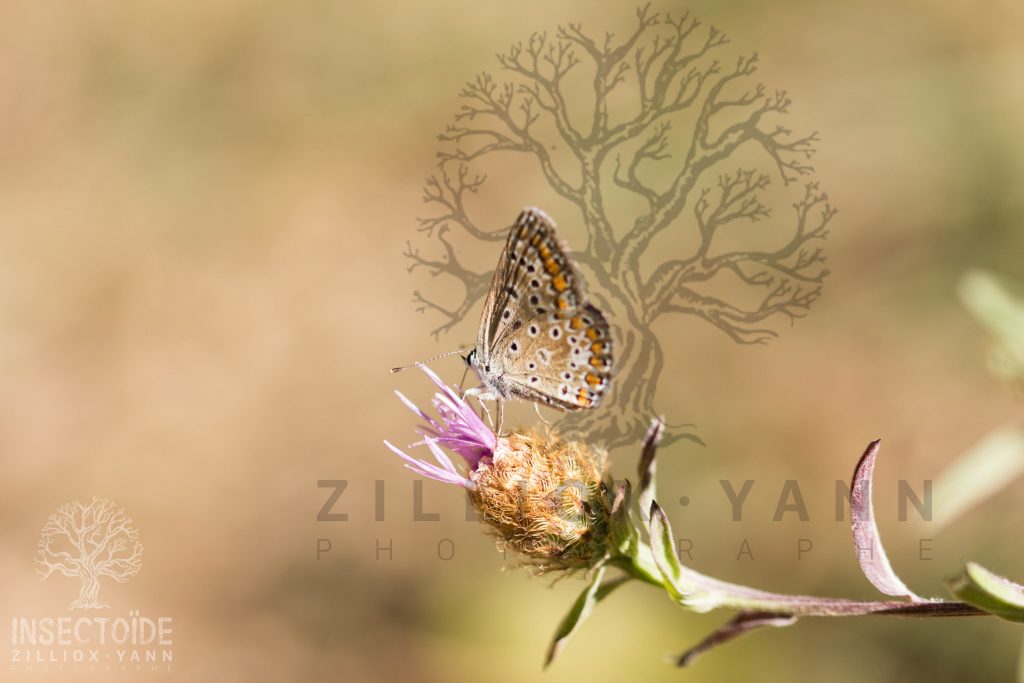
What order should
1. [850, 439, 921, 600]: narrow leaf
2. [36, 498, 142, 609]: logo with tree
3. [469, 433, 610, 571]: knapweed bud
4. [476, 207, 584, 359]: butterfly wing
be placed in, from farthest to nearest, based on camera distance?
[36, 498, 142, 609]: logo with tree < [476, 207, 584, 359]: butterfly wing < [469, 433, 610, 571]: knapweed bud < [850, 439, 921, 600]: narrow leaf

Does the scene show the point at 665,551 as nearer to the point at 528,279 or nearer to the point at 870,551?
the point at 870,551

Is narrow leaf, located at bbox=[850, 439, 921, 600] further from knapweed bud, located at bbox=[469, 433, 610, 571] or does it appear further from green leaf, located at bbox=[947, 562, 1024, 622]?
knapweed bud, located at bbox=[469, 433, 610, 571]

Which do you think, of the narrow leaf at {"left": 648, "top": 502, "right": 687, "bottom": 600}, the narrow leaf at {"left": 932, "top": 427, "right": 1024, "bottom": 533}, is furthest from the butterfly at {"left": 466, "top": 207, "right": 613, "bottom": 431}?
the narrow leaf at {"left": 932, "top": 427, "right": 1024, "bottom": 533}

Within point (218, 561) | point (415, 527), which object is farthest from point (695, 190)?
point (218, 561)

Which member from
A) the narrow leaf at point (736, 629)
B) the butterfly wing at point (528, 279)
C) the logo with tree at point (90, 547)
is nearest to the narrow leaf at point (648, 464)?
the narrow leaf at point (736, 629)

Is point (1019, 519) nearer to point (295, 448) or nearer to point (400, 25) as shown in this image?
point (295, 448)

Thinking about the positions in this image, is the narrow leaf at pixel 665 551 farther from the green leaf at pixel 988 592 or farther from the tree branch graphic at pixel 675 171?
the tree branch graphic at pixel 675 171

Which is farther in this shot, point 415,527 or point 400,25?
point 400,25
